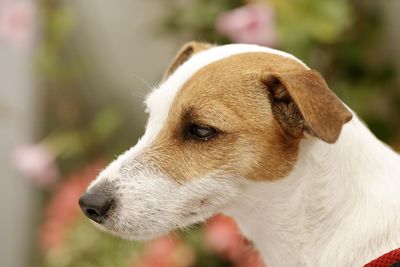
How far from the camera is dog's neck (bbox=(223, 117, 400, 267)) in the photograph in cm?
105

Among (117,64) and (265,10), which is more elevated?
(265,10)

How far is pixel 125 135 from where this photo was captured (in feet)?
8.79

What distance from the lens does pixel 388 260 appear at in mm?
1000

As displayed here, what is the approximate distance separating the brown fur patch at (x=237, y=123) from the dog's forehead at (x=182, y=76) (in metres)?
0.02

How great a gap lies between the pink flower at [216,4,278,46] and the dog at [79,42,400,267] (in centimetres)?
61

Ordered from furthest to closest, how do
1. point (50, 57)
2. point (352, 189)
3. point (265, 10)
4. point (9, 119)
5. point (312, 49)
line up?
point (9, 119) < point (50, 57) < point (312, 49) < point (265, 10) < point (352, 189)

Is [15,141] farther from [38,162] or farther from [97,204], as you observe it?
[97,204]

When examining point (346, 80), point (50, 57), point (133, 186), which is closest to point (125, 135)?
point (50, 57)

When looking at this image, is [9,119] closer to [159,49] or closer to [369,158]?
[159,49]

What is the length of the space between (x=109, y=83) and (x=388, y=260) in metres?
1.87

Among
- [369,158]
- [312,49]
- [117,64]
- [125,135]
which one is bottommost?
[125,135]

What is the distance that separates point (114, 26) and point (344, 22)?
43.8 inches

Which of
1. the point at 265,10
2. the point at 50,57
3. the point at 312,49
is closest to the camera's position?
the point at 265,10

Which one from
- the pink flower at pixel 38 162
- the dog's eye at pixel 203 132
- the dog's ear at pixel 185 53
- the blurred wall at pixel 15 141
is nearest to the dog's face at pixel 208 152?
the dog's eye at pixel 203 132
